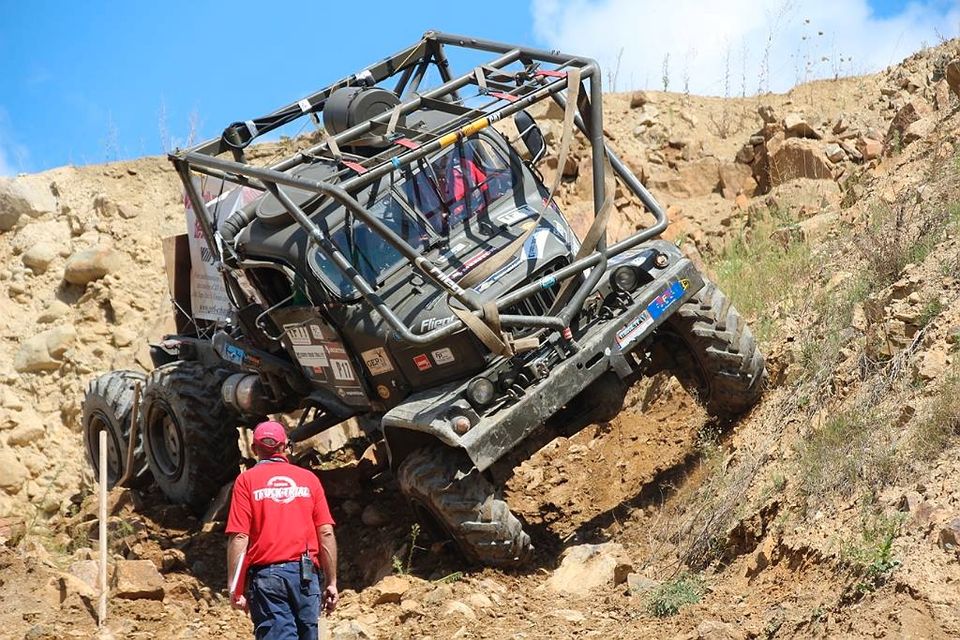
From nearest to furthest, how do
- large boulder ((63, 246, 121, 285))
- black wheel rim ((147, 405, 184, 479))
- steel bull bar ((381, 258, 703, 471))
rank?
steel bull bar ((381, 258, 703, 471)) < black wheel rim ((147, 405, 184, 479)) < large boulder ((63, 246, 121, 285))

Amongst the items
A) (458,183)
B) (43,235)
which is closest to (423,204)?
(458,183)

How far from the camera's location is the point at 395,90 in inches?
414

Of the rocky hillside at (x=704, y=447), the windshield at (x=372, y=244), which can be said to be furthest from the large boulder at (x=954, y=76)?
the windshield at (x=372, y=244)

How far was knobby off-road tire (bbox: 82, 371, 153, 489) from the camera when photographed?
11.5 meters

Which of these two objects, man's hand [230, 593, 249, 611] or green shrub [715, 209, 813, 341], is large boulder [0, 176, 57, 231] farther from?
man's hand [230, 593, 249, 611]

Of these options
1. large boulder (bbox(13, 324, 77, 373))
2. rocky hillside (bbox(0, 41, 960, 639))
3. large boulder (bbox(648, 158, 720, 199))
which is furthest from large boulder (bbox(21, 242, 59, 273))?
large boulder (bbox(648, 158, 720, 199))

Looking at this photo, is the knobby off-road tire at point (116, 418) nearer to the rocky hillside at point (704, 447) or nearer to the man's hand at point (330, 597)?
the rocky hillside at point (704, 447)

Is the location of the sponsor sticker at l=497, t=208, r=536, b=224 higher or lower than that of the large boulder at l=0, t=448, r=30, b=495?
higher

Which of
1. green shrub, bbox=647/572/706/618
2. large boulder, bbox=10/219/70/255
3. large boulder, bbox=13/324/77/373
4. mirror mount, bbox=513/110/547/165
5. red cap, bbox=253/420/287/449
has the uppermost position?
large boulder, bbox=10/219/70/255

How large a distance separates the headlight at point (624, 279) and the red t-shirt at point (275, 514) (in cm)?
289

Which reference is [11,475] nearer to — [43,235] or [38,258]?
[38,258]

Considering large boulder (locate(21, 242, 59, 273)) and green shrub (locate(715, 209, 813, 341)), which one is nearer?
green shrub (locate(715, 209, 813, 341))

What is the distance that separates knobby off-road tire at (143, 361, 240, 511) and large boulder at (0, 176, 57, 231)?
233 inches

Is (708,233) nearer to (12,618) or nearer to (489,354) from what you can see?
(489,354)
